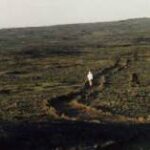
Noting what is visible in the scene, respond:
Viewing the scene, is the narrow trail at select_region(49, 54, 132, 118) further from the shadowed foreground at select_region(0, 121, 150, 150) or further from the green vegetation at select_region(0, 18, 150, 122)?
the shadowed foreground at select_region(0, 121, 150, 150)

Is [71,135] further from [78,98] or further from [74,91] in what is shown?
[74,91]

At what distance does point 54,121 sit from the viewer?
28484 millimetres

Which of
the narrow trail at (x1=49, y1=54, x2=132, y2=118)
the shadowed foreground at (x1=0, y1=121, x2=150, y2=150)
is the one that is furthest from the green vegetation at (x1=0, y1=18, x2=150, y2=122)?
the shadowed foreground at (x1=0, y1=121, x2=150, y2=150)

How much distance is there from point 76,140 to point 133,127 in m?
4.15

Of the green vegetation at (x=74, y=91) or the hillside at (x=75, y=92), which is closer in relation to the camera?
the hillside at (x=75, y=92)

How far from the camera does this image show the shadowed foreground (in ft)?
75.7

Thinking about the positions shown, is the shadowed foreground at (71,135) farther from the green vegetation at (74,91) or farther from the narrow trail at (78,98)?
the narrow trail at (78,98)

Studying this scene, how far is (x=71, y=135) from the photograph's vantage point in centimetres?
2448

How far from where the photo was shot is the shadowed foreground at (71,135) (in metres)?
23.1

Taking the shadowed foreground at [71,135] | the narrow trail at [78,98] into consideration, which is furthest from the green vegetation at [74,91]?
the shadowed foreground at [71,135]

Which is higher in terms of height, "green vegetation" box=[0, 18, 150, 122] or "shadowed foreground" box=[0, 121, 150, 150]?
"shadowed foreground" box=[0, 121, 150, 150]

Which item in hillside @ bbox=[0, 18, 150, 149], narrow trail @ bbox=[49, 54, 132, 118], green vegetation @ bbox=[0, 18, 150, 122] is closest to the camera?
hillside @ bbox=[0, 18, 150, 149]

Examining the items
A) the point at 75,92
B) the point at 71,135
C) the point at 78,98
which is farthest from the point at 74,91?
the point at 71,135

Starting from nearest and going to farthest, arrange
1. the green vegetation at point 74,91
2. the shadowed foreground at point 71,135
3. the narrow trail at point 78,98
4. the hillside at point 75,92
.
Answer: the shadowed foreground at point 71,135 < the hillside at point 75,92 < the green vegetation at point 74,91 < the narrow trail at point 78,98
